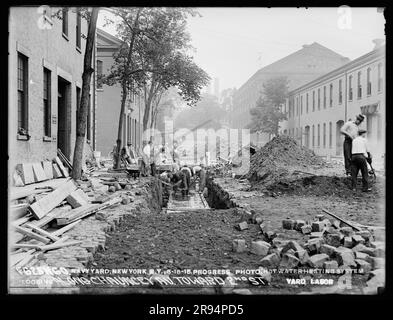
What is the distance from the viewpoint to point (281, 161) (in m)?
14.6

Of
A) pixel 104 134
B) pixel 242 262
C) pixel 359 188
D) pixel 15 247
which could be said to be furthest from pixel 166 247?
pixel 104 134

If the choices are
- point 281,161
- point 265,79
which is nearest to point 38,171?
point 265,79

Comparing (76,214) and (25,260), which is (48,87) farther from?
(25,260)

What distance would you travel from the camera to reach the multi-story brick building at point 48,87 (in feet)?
34.0

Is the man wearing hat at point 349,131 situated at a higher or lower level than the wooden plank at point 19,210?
higher

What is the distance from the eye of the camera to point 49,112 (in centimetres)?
1248

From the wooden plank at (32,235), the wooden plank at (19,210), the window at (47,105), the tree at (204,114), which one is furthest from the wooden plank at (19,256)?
the window at (47,105)

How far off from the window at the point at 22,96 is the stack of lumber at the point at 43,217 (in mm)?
2982

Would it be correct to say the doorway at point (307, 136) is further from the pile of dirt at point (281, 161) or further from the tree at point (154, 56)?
the tree at point (154, 56)

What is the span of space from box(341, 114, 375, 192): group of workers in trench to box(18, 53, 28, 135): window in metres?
7.84
